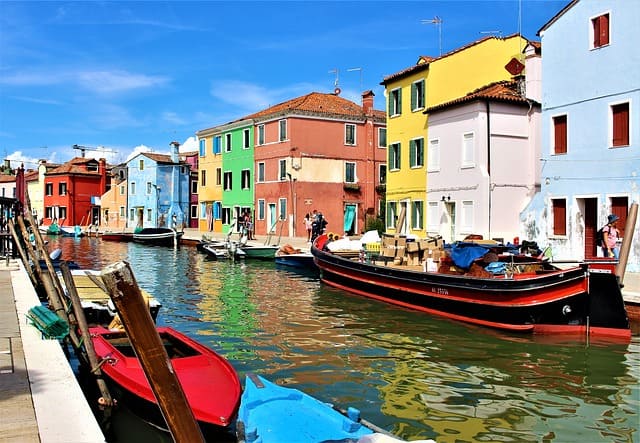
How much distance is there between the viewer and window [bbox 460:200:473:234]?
24.5 m

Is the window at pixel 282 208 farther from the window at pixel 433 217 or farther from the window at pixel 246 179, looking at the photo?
the window at pixel 433 217

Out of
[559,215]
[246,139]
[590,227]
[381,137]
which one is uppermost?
[246,139]

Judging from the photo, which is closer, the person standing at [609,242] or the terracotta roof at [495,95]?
the person standing at [609,242]

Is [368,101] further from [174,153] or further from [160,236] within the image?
[174,153]

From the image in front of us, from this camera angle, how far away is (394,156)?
30359 millimetres

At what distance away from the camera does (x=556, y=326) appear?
1234cm

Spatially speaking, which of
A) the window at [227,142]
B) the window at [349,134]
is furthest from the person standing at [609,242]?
the window at [227,142]

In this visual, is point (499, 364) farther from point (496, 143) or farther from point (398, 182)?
point (398, 182)

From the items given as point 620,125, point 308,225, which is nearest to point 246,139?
point 308,225

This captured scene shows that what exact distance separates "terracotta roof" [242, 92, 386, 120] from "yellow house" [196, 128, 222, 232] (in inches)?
205

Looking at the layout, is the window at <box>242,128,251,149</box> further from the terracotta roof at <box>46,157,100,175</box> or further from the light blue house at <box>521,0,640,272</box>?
the terracotta roof at <box>46,157,100,175</box>

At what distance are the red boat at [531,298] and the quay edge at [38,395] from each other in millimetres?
8701

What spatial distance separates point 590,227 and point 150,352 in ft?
60.6

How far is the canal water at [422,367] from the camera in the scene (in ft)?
24.0
